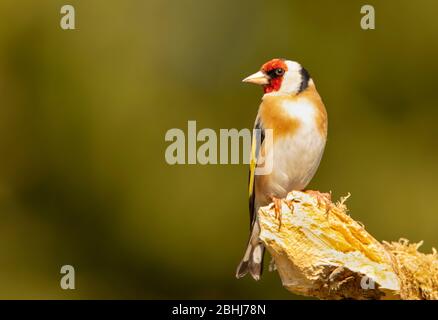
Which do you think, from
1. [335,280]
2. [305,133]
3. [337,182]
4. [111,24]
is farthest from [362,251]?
[111,24]

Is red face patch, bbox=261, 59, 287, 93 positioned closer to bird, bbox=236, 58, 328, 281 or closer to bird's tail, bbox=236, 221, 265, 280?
bird, bbox=236, 58, 328, 281

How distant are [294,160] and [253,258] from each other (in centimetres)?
61

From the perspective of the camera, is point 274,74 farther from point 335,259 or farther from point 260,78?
point 335,259

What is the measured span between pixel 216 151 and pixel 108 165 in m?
0.68

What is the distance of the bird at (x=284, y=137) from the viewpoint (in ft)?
12.7

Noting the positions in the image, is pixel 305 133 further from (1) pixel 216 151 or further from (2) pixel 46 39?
(2) pixel 46 39

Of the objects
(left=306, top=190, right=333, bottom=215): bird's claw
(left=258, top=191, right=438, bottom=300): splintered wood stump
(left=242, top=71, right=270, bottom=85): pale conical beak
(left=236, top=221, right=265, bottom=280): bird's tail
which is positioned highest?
(left=242, top=71, right=270, bottom=85): pale conical beak

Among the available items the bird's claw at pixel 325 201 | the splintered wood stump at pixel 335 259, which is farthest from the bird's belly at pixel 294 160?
the splintered wood stump at pixel 335 259

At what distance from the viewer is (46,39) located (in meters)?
5.51

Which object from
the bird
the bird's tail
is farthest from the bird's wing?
the bird's tail

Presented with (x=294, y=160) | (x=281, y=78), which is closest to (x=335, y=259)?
(x=294, y=160)

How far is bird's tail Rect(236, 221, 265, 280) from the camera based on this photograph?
4188 mm

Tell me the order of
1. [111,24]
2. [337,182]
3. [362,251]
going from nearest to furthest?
[362,251] → [337,182] → [111,24]

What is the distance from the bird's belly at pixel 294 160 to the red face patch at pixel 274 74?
34cm
